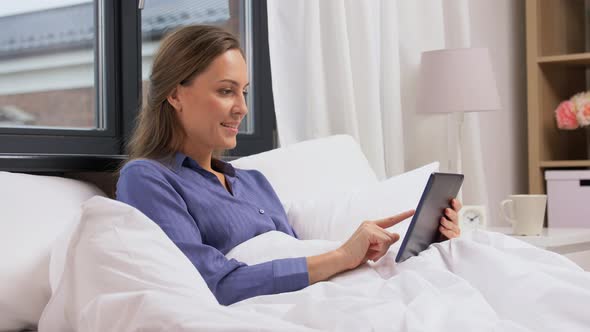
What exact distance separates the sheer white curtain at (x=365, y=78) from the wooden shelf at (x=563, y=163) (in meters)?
0.53

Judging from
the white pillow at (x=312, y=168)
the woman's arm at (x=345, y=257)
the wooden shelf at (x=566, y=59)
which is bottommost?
the woman's arm at (x=345, y=257)

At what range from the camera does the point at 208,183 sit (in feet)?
5.49

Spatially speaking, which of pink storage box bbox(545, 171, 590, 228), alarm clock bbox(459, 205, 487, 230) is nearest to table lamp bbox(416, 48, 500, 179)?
alarm clock bbox(459, 205, 487, 230)

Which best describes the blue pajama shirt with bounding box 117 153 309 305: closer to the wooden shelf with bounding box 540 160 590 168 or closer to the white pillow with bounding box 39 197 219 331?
the white pillow with bounding box 39 197 219 331

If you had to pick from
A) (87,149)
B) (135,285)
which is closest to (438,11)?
(87,149)

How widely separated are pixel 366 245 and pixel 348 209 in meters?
0.39

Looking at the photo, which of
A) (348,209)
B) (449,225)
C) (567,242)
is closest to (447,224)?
(449,225)

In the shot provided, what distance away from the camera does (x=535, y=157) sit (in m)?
3.50

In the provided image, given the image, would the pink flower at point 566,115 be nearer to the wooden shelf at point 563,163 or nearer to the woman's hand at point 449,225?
the wooden shelf at point 563,163

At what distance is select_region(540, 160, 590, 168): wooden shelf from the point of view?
337cm

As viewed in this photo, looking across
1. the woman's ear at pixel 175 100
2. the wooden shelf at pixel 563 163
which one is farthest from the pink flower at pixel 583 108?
the woman's ear at pixel 175 100

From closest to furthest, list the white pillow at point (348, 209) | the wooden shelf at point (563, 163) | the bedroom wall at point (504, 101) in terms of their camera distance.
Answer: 1. the white pillow at point (348, 209)
2. the wooden shelf at point (563, 163)
3. the bedroom wall at point (504, 101)

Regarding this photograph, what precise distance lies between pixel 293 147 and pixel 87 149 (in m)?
0.52

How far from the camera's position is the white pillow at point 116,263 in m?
1.09
